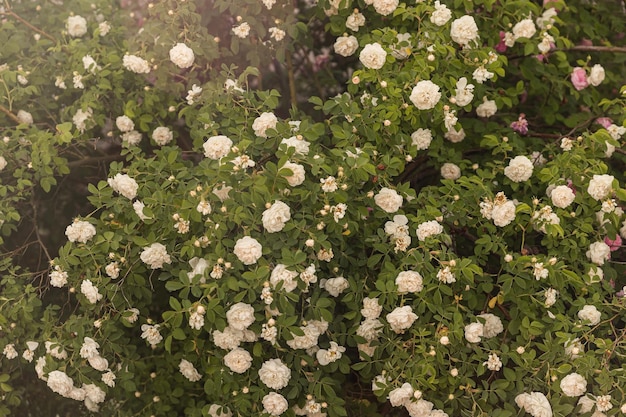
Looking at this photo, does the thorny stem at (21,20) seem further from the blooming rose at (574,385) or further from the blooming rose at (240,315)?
the blooming rose at (574,385)

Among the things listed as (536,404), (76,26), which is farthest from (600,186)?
(76,26)

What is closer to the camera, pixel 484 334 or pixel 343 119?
Result: pixel 484 334

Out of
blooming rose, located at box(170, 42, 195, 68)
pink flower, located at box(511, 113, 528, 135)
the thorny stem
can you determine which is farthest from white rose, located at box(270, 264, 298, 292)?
the thorny stem

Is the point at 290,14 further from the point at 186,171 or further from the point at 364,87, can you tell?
the point at 186,171

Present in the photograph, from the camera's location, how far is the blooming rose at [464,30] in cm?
248

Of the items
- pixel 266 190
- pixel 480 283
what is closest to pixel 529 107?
pixel 480 283

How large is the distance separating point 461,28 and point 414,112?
362 millimetres

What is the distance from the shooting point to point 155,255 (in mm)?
2285

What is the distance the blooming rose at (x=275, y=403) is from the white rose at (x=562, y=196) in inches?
44.9

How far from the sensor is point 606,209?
2.29 meters

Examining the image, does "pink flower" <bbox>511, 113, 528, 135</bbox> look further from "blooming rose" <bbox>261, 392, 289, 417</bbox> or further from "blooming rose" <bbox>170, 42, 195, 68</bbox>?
"blooming rose" <bbox>261, 392, 289, 417</bbox>

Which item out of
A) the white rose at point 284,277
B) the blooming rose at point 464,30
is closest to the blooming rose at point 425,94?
the blooming rose at point 464,30

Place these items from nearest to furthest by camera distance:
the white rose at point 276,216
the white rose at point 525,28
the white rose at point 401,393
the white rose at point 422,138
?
the white rose at point 276,216, the white rose at point 401,393, the white rose at point 422,138, the white rose at point 525,28

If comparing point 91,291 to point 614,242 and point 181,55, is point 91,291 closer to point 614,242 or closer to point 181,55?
point 181,55
